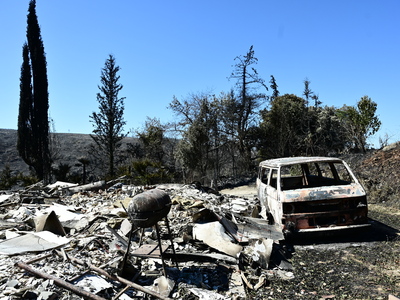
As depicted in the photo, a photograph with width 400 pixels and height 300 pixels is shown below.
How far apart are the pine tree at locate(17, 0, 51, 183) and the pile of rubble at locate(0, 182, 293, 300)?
1554 cm

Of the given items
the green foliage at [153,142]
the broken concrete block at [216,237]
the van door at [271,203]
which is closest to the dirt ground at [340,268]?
the van door at [271,203]

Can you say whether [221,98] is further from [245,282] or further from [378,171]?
[245,282]

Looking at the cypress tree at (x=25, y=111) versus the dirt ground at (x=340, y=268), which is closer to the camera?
the dirt ground at (x=340, y=268)

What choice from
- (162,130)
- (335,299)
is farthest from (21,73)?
(335,299)

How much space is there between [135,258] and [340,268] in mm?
3316

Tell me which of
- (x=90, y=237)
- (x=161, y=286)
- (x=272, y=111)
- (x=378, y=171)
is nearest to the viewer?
(x=161, y=286)

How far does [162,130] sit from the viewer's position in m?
21.5

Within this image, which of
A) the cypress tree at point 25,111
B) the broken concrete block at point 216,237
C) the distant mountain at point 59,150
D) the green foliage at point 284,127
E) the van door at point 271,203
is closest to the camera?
the broken concrete block at point 216,237

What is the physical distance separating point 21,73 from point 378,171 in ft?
78.4

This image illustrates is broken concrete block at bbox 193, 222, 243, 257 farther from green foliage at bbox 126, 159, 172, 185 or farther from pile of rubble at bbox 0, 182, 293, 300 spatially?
green foliage at bbox 126, 159, 172, 185

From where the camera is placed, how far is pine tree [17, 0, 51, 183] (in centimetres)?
2067

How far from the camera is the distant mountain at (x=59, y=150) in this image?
28766 millimetres

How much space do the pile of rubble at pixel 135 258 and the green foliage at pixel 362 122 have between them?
12126 mm

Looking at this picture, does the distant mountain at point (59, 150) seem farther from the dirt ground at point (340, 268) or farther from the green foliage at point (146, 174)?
the dirt ground at point (340, 268)
